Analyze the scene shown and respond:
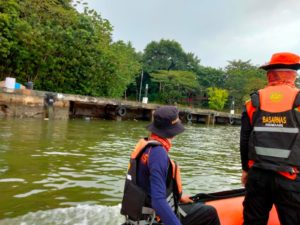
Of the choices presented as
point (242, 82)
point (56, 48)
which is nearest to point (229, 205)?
point (56, 48)

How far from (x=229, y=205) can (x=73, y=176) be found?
3.71m

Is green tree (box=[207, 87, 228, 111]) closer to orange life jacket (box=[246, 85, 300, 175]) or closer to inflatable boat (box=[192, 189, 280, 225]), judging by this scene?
inflatable boat (box=[192, 189, 280, 225])

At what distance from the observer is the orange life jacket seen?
2.47 m

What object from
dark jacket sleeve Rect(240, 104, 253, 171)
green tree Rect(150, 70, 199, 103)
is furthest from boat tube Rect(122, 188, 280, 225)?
green tree Rect(150, 70, 199, 103)

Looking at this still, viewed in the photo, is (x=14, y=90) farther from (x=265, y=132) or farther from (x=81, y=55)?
(x=265, y=132)

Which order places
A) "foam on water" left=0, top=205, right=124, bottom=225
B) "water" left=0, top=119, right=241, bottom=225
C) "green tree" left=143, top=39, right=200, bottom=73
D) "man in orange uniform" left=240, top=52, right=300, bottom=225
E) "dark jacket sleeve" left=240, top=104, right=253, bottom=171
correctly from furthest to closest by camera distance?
1. "green tree" left=143, top=39, right=200, bottom=73
2. "water" left=0, top=119, right=241, bottom=225
3. "foam on water" left=0, top=205, right=124, bottom=225
4. "dark jacket sleeve" left=240, top=104, right=253, bottom=171
5. "man in orange uniform" left=240, top=52, right=300, bottom=225

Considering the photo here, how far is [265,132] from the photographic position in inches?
101

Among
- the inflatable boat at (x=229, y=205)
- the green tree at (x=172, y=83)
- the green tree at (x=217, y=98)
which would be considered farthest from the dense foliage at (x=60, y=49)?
the inflatable boat at (x=229, y=205)

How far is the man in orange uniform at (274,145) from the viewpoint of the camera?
8.06 feet

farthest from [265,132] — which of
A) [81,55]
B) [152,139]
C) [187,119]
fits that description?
[187,119]

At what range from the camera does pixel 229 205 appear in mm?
3375

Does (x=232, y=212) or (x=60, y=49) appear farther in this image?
(x=60, y=49)

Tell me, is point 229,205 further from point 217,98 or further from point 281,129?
point 217,98

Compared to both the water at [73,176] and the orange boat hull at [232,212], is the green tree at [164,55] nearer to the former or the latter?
the water at [73,176]
